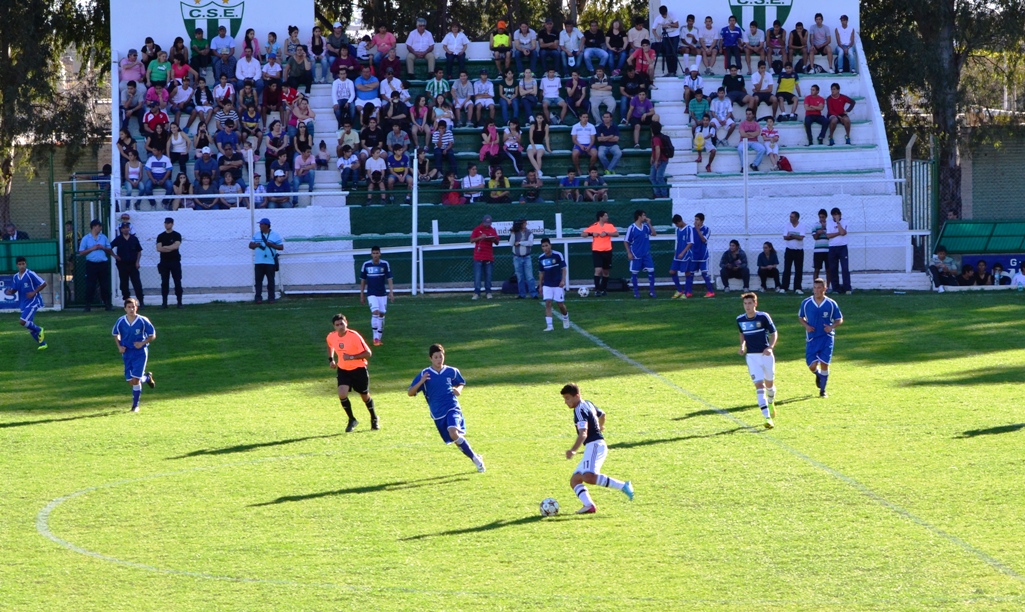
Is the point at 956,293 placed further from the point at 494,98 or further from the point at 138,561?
the point at 138,561

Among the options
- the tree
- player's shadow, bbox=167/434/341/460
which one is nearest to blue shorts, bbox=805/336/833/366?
player's shadow, bbox=167/434/341/460

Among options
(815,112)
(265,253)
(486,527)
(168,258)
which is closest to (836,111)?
(815,112)

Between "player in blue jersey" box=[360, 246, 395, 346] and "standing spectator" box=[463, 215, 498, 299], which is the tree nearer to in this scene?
"standing spectator" box=[463, 215, 498, 299]

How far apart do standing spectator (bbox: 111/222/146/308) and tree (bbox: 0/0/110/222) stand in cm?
1414

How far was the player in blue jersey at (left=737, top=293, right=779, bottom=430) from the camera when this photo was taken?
16.8m

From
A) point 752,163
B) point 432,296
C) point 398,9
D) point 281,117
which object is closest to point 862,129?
point 752,163

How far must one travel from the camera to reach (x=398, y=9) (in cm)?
4716

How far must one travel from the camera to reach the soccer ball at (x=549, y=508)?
1255 cm

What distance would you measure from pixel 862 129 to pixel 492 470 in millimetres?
22966

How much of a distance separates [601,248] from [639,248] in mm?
843

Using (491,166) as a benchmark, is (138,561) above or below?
below

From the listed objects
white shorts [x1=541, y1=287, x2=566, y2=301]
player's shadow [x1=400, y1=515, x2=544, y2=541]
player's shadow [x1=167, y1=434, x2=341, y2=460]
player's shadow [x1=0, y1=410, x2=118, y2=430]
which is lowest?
player's shadow [x1=400, y1=515, x2=544, y2=541]

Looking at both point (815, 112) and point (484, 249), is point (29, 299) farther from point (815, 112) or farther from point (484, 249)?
point (815, 112)

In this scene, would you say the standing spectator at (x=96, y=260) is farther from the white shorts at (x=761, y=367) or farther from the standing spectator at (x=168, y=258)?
the white shorts at (x=761, y=367)
